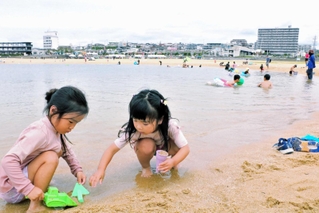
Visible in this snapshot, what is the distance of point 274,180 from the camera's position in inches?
95.7

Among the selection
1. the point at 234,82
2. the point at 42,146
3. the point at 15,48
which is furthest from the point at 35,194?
the point at 15,48

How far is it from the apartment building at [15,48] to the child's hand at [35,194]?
110 m

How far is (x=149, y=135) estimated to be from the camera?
2578 mm

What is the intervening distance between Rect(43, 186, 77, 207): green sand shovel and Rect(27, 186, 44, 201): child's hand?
58 millimetres

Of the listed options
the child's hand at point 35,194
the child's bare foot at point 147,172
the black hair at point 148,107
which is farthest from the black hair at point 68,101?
the child's bare foot at point 147,172

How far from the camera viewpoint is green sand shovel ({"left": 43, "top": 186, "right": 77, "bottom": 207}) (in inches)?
79.3

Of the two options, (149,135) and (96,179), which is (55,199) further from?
(149,135)

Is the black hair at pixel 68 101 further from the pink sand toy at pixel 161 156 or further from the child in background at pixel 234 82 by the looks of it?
the child in background at pixel 234 82

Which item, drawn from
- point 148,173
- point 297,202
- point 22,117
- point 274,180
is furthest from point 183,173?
point 22,117

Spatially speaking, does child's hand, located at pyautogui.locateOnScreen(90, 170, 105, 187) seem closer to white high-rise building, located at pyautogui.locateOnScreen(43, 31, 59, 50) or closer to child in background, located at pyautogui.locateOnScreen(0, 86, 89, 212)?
child in background, located at pyautogui.locateOnScreen(0, 86, 89, 212)

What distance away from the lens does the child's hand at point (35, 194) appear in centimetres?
193

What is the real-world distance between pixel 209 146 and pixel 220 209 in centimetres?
162

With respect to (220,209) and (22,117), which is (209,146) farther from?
(22,117)

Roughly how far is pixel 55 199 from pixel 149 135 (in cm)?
94
